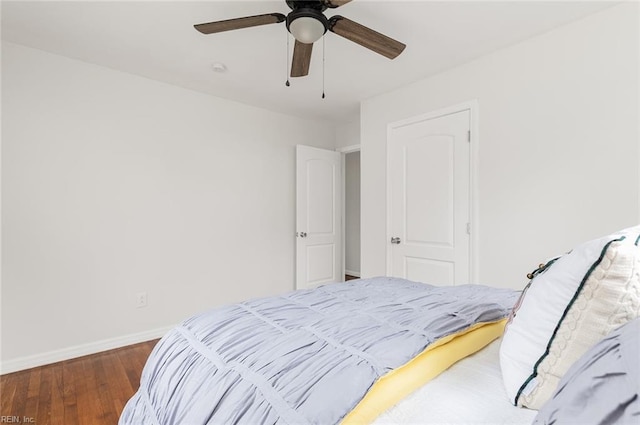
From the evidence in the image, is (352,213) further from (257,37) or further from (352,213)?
(257,37)

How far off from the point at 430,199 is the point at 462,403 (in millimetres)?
2317

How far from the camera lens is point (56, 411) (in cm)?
185

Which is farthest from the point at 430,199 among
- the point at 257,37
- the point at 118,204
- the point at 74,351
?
the point at 74,351

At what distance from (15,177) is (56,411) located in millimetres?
1672

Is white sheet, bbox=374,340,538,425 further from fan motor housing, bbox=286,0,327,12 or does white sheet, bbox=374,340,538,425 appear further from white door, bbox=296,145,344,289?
white door, bbox=296,145,344,289

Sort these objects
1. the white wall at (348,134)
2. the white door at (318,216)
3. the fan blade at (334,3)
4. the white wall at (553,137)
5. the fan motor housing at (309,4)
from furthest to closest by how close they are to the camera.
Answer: the white wall at (348,134) → the white door at (318,216) → the white wall at (553,137) → the fan motor housing at (309,4) → the fan blade at (334,3)

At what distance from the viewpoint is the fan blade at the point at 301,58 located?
1.89 metres

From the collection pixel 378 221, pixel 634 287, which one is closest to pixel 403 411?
pixel 634 287

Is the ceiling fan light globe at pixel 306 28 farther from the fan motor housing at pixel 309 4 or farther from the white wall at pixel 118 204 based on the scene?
the white wall at pixel 118 204

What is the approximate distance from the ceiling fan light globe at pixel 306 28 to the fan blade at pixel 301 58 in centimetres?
13

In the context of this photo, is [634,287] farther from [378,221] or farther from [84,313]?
[84,313]

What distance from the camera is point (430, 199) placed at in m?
2.89

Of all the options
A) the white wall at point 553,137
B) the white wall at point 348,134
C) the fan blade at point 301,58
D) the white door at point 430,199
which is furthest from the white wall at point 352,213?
the fan blade at point 301,58

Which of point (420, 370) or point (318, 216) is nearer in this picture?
point (420, 370)
